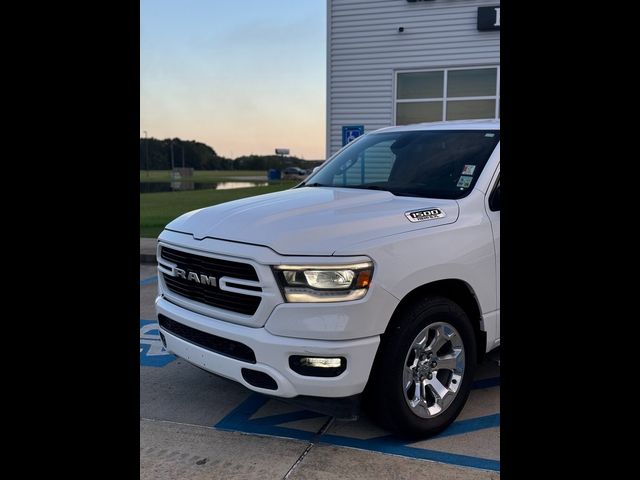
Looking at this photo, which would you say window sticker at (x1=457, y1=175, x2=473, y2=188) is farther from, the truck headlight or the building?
the building

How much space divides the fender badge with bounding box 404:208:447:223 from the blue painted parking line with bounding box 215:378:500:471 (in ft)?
4.38

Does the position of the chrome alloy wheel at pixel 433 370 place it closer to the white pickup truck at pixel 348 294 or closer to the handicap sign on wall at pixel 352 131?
the white pickup truck at pixel 348 294

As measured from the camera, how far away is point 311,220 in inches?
125

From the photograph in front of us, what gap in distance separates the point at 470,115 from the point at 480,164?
32.0 feet

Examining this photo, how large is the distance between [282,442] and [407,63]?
11271 mm

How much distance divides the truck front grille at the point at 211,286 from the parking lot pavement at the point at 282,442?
60cm

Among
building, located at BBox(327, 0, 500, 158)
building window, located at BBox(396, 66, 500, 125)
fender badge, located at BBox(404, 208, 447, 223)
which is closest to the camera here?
fender badge, located at BBox(404, 208, 447, 223)

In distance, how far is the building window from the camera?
12562mm

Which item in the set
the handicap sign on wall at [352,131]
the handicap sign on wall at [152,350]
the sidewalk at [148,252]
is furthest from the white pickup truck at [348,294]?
the handicap sign on wall at [352,131]

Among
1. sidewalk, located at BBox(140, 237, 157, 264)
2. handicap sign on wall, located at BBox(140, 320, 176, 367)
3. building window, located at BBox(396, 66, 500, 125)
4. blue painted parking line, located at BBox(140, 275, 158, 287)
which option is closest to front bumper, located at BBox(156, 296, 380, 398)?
handicap sign on wall, located at BBox(140, 320, 176, 367)

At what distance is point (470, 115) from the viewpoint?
12984 millimetres

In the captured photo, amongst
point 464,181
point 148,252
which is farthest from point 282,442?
point 148,252
